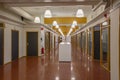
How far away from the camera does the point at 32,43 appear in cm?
1397

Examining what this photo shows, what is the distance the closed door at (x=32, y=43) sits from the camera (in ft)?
45.7

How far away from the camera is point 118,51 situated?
4.73m

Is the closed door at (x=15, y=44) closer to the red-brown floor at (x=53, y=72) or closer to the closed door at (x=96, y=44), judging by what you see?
the red-brown floor at (x=53, y=72)

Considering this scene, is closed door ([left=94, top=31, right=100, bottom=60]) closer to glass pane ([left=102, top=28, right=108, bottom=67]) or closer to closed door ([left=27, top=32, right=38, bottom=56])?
glass pane ([left=102, top=28, right=108, bottom=67])

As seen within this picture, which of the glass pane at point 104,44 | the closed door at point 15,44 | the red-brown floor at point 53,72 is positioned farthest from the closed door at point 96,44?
the closed door at point 15,44

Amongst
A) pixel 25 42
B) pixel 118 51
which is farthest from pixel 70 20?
pixel 118 51

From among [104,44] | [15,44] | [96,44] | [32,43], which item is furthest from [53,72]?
[32,43]

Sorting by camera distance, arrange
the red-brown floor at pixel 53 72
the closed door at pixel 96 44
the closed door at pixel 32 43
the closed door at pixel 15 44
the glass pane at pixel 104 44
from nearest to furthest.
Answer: the red-brown floor at pixel 53 72, the glass pane at pixel 104 44, the closed door at pixel 15 44, the closed door at pixel 96 44, the closed door at pixel 32 43

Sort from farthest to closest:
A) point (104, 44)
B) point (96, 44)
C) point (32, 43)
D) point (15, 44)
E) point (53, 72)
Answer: point (32, 43), point (96, 44), point (15, 44), point (104, 44), point (53, 72)

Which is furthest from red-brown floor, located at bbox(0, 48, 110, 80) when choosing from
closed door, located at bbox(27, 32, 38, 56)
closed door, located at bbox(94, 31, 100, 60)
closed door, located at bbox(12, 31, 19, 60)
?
closed door, located at bbox(27, 32, 38, 56)

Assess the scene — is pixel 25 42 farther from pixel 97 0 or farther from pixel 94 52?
pixel 97 0

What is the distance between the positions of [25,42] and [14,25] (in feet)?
8.76

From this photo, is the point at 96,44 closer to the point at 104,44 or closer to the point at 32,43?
the point at 104,44

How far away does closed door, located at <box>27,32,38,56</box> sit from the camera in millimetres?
13938
